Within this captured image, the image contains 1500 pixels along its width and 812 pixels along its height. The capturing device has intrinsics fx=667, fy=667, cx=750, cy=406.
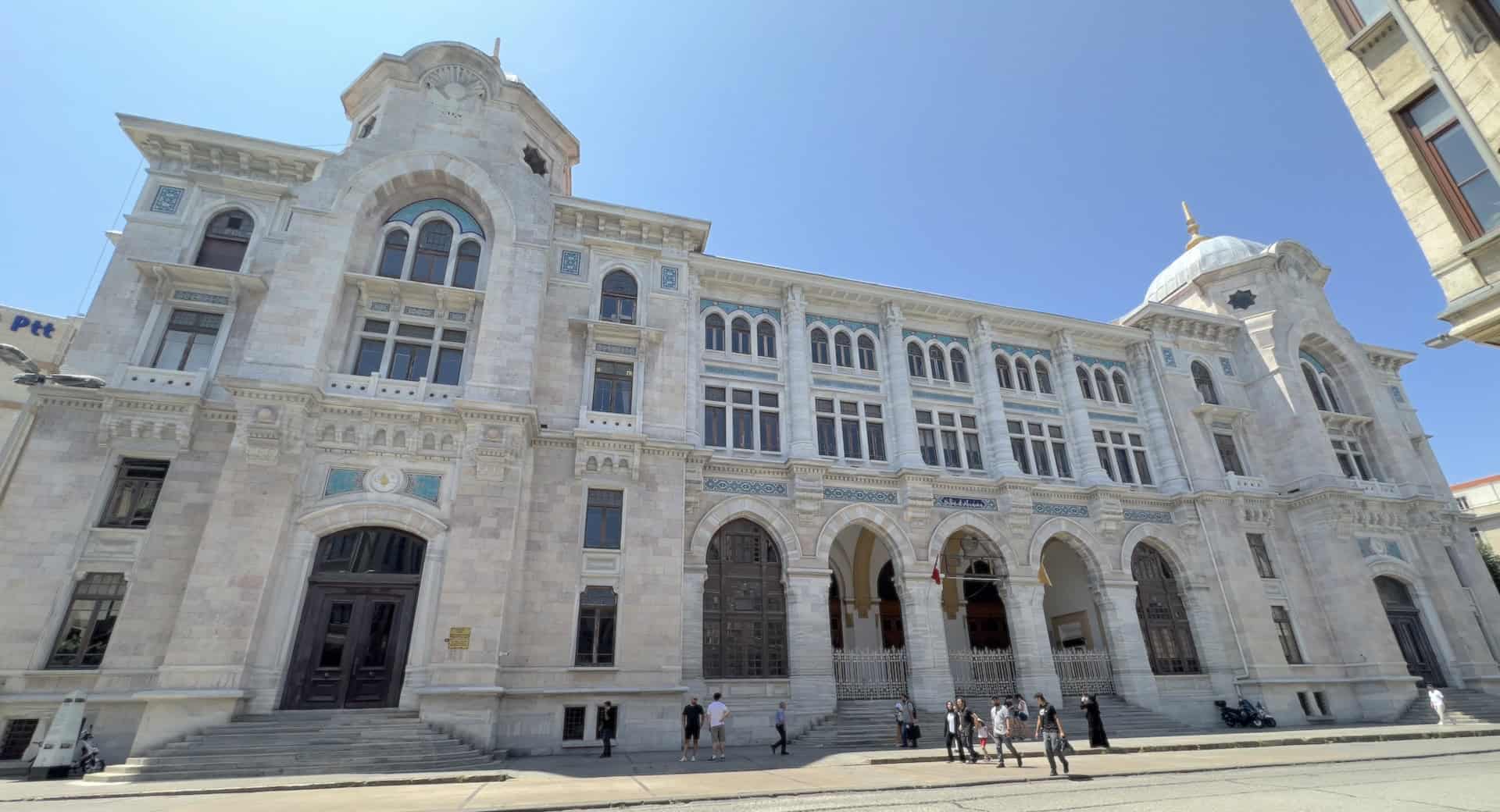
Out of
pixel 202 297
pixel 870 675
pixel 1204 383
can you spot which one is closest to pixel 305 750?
pixel 202 297

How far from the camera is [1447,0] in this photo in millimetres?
10438

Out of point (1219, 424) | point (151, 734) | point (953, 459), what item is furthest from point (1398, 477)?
point (151, 734)

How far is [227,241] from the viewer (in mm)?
20953

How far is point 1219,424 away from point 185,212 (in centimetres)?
3998

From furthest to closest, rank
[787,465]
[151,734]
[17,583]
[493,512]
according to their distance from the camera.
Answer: [787,465]
[493,512]
[17,583]
[151,734]

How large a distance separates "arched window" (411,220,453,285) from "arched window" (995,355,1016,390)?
2152cm

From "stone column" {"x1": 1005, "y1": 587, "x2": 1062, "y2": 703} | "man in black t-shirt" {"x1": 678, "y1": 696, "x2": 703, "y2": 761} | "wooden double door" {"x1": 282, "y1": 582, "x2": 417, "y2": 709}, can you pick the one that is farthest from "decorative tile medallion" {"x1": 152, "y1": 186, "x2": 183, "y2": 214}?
"stone column" {"x1": 1005, "y1": 587, "x2": 1062, "y2": 703}


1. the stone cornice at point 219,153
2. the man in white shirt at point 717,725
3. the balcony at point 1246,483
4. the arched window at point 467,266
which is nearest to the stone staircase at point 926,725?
the man in white shirt at point 717,725

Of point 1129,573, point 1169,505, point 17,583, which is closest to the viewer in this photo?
point 17,583

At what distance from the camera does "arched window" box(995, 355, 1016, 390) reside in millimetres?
28125

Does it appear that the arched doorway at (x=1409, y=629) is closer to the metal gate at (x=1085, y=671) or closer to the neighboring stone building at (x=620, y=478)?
the neighboring stone building at (x=620, y=478)

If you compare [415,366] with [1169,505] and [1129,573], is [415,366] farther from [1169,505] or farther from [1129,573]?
[1169,505]

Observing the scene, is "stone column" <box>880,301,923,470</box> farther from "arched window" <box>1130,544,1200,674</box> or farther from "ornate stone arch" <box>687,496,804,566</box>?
"arched window" <box>1130,544,1200,674</box>

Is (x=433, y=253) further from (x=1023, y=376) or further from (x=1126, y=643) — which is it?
(x=1126, y=643)
